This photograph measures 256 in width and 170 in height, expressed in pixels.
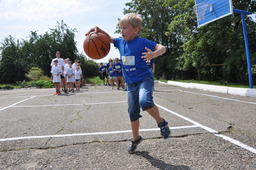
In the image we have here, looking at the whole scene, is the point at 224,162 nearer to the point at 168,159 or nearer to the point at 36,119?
the point at 168,159

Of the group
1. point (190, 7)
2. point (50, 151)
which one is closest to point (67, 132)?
point (50, 151)

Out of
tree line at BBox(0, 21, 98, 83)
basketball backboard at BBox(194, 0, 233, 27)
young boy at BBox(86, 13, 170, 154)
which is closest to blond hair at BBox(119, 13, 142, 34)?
young boy at BBox(86, 13, 170, 154)

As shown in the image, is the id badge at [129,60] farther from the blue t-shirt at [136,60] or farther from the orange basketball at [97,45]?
the orange basketball at [97,45]

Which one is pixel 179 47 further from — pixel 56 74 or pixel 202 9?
pixel 56 74

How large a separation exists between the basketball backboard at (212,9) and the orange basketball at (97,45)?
325 inches

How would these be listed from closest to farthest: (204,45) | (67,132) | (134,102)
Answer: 1. (134,102)
2. (67,132)
3. (204,45)

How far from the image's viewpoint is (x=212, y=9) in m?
11.2

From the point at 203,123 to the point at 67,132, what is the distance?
8.70ft

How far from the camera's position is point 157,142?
3283 mm

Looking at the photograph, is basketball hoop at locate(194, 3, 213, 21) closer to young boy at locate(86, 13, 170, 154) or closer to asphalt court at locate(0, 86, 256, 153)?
asphalt court at locate(0, 86, 256, 153)

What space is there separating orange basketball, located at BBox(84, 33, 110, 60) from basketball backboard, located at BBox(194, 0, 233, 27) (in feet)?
27.1

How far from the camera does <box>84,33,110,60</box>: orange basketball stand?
3.58 m

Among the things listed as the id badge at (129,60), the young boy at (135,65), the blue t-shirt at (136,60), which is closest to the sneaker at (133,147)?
the young boy at (135,65)

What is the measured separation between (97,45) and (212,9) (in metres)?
9.59
